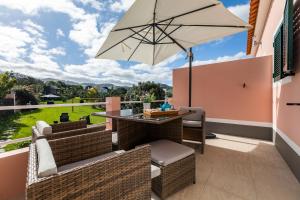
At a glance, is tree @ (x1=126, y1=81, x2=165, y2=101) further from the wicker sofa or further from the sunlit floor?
the wicker sofa

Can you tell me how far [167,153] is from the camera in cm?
180

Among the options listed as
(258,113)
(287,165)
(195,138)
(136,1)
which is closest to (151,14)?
(136,1)

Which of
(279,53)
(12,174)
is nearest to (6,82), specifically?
(12,174)

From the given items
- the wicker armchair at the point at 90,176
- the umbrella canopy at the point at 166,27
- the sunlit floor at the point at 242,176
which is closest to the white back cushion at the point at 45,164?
the wicker armchair at the point at 90,176

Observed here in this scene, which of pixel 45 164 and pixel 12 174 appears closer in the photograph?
pixel 45 164

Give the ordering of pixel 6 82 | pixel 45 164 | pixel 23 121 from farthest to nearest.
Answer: pixel 6 82 < pixel 23 121 < pixel 45 164

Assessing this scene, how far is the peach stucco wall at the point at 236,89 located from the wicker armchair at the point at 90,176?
402 centimetres

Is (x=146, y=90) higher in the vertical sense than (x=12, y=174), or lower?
higher

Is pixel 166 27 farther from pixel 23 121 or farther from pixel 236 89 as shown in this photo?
pixel 23 121

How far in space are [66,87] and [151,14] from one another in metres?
10.6

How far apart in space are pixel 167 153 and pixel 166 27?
86.8 inches

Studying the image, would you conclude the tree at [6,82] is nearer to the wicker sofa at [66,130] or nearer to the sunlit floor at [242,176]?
the wicker sofa at [66,130]

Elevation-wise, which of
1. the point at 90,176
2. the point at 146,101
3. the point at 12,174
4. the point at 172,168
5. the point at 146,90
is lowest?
the point at 12,174

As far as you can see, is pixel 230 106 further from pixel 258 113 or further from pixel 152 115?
pixel 152 115
